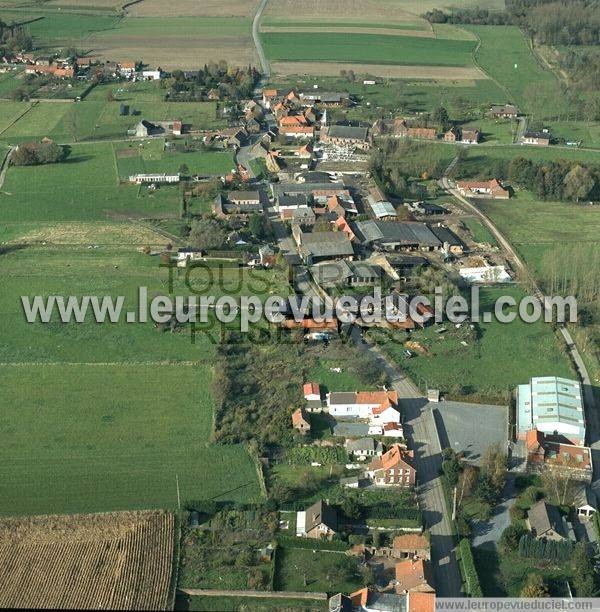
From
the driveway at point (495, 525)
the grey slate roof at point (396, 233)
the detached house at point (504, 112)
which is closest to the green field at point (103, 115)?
the detached house at point (504, 112)

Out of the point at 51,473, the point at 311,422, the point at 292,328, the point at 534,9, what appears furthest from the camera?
the point at 534,9

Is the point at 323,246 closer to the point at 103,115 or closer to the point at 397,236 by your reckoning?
the point at 397,236

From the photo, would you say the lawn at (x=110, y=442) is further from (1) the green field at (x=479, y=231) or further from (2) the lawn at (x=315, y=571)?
(1) the green field at (x=479, y=231)

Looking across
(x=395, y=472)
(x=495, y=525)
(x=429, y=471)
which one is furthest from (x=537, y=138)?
(x=495, y=525)

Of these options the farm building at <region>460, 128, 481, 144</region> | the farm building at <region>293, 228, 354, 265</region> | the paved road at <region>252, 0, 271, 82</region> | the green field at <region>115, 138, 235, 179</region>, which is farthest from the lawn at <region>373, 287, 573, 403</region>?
the paved road at <region>252, 0, 271, 82</region>

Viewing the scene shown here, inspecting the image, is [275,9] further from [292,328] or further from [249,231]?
[292,328]

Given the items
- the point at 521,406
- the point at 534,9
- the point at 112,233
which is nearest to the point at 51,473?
the point at 521,406
